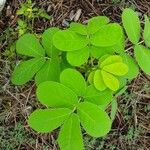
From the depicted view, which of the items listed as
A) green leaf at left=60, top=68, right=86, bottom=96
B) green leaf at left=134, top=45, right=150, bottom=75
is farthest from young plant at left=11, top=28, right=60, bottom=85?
green leaf at left=134, top=45, right=150, bottom=75

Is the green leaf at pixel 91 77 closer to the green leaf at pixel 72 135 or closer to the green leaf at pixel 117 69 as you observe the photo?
the green leaf at pixel 117 69

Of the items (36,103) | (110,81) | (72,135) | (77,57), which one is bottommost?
(36,103)

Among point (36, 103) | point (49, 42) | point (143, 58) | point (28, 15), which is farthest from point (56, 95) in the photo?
point (28, 15)

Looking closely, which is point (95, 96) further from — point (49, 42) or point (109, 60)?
point (49, 42)

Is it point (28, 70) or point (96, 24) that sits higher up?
point (96, 24)

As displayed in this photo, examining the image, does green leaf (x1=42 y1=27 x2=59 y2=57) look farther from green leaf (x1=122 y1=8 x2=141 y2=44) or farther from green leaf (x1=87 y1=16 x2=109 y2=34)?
green leaf (x1=122 y1=8 x2=141 y2=44)

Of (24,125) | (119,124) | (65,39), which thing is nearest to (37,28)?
(24,125)
